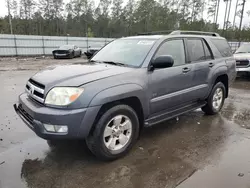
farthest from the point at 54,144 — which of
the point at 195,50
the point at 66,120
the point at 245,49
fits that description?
the point at 245,49

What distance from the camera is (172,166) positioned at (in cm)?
314

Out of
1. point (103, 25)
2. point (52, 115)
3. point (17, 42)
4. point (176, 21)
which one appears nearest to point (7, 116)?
point (52, 115)

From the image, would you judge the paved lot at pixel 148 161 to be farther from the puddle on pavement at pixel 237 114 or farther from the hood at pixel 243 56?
the hood at pixel 243 56

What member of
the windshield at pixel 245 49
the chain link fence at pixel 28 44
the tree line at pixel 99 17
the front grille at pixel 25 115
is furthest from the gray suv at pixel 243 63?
the tree line at pixel 99 17

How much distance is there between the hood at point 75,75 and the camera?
2953 mm

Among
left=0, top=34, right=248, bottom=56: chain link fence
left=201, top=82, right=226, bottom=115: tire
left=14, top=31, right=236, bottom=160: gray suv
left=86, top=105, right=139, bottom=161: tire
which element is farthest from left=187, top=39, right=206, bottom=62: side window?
left=0, top=34, right=248, bottom=56: chain link fence

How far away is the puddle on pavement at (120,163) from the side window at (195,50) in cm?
147

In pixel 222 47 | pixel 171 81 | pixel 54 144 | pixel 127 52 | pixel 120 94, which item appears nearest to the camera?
pixel 120 94

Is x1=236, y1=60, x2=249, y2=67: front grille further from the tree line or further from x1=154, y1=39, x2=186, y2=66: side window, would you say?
the tree line

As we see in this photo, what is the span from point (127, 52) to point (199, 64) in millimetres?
1514

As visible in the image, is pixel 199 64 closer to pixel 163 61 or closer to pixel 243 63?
pixel 163 61

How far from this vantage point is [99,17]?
179 ft

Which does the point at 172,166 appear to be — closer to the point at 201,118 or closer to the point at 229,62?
the point at 201,118

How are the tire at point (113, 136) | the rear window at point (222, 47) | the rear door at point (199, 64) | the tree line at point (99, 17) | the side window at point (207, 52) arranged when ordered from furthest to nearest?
the tree line at point (99, 17)
the rear window at point (222, 47)
the side window at point (207, 52)
the rear door at point (199, 64)
the tire at point (113, 136)
